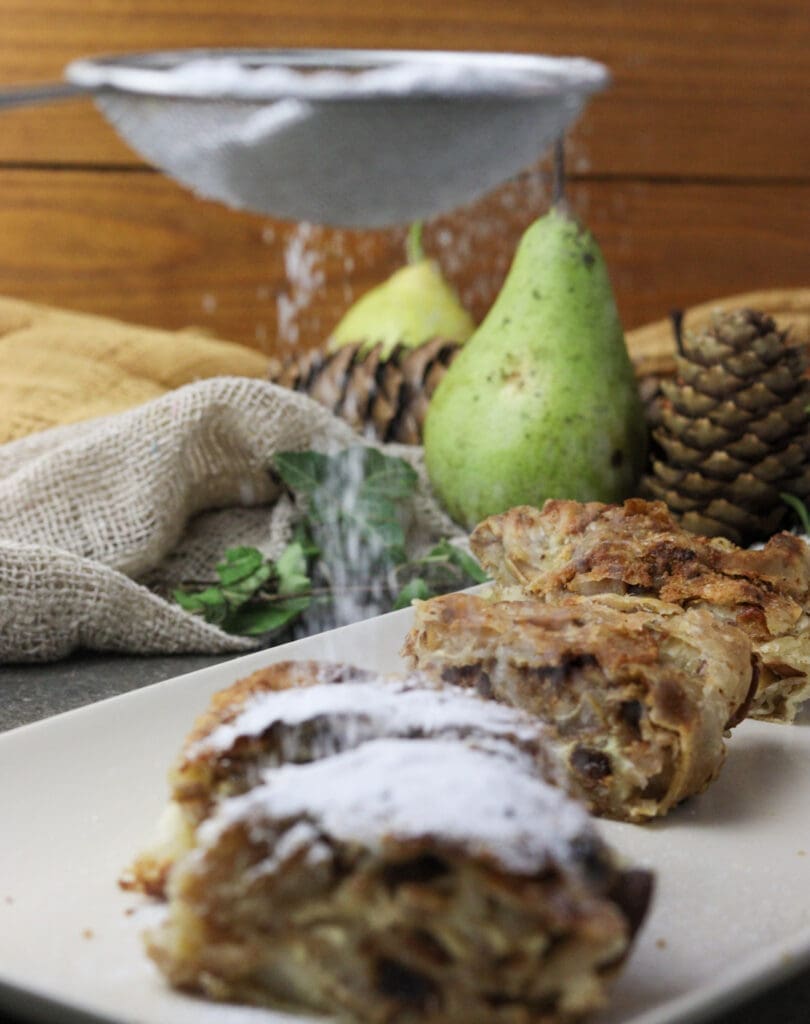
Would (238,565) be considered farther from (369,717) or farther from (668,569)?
(369,717)

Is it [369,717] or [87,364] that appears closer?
[369,717]

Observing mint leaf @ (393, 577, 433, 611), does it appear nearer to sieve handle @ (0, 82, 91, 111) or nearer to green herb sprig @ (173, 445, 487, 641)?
green herb sprig @ (173, 445, 487, 641)

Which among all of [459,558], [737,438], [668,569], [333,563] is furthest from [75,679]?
[737,438]

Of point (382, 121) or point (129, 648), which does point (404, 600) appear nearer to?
point (129, 648)

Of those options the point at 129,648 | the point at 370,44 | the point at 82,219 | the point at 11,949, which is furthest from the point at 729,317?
the point at 82,219

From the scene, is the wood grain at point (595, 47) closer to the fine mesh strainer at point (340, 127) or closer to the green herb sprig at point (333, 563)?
the green herb sprig at point (333, 563)
